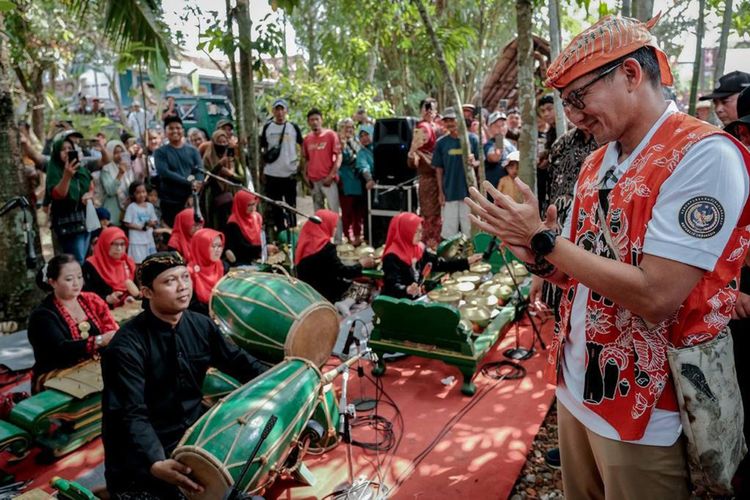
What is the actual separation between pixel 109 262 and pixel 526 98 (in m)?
4.49

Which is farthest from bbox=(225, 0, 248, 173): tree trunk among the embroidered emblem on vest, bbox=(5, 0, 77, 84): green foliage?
the embroidered emblem on vest

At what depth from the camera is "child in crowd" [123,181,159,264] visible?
7266 millimetres

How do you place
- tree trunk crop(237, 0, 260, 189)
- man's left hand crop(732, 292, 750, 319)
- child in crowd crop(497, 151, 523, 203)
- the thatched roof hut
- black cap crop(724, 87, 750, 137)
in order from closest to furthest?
man's left hand crop(732, 292, 750, 319)
black cap crop(724, 87, 750, 137)
child in crowd crop(497, 151, 523, 203)
tree trunk crop(237, 0, 260, 189)
the thatched roof hut

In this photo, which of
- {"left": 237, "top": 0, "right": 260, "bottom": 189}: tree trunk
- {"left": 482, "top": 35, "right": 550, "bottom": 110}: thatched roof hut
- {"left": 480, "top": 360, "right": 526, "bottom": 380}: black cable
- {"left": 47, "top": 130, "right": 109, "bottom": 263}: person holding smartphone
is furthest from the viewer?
{"left": 482, "top": 35, "right": 550, "bottom": 110}: thatched roof hut

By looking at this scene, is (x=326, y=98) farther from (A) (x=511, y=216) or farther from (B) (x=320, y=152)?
(A) (x=511, y=216)

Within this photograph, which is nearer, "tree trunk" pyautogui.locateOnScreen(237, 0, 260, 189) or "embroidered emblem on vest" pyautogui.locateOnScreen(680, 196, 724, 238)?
"embroidered emblem on vest" pyautogui.locateOnScreen(680, 196, 724, 238)

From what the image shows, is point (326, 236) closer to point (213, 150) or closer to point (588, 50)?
point (213, 150)

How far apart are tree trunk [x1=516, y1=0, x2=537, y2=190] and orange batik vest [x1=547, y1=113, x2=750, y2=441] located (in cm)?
409

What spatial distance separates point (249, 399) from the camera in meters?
2.61

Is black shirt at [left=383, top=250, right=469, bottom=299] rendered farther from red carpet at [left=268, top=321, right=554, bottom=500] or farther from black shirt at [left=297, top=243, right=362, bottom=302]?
red carpet at [left=268, top=321, right=554, bottom=500]

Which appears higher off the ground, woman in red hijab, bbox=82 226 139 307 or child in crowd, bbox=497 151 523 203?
child in crowd, bbox=497 151 523 203

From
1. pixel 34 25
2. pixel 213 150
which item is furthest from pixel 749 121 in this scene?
pixel 34 25

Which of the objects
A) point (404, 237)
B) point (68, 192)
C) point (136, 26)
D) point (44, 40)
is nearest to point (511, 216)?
point (404, 237)

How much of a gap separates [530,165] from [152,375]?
409 centimetres
